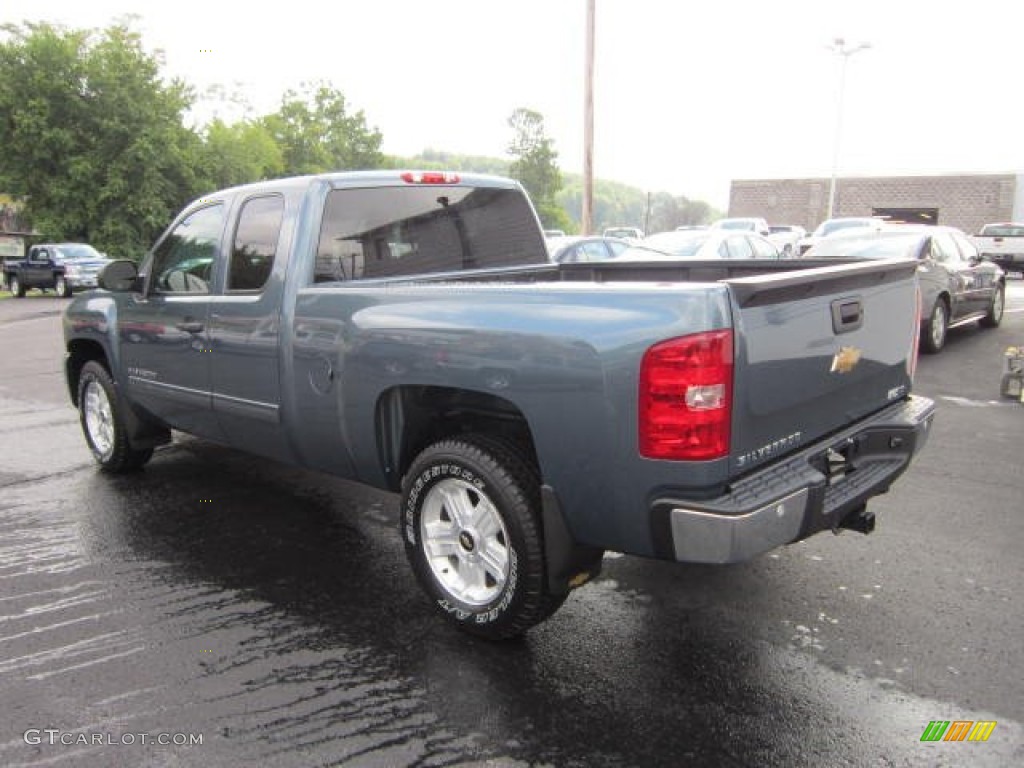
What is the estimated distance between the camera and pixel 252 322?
4203 millimetres

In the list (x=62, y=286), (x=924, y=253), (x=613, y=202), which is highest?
(x=613, y=202)

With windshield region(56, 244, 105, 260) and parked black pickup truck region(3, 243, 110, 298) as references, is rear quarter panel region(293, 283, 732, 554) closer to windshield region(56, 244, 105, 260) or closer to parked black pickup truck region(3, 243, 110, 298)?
parked black pickup truck region(3, 243, 110, 298)

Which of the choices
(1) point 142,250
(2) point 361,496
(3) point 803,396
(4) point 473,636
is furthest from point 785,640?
(1) point 142,250

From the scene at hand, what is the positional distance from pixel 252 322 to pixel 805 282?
272 cm

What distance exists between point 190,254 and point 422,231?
155 centimetres

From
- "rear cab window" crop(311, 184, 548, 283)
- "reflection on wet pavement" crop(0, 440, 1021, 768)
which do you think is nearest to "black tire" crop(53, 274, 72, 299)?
"reflection on wet pavement" crop(0, 440, 1021, 768)

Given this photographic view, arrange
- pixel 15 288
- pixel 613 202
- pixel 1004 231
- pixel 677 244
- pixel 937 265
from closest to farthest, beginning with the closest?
1. pixel 937 265
2. pixel 677 244
3. pixel 1004 231
4. pixel 15 288
5. pixel 613 202

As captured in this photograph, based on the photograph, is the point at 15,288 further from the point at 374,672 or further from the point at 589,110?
the point at 374,672

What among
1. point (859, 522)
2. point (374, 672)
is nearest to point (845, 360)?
point (859, 522)

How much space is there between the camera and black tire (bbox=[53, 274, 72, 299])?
2716 cm

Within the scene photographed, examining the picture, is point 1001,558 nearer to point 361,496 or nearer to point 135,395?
point 361,496

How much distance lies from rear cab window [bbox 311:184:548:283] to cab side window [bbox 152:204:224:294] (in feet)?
3.25

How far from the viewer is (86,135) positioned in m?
36.3

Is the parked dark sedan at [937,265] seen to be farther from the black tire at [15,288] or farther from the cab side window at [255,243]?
the black tire at [15,288]
